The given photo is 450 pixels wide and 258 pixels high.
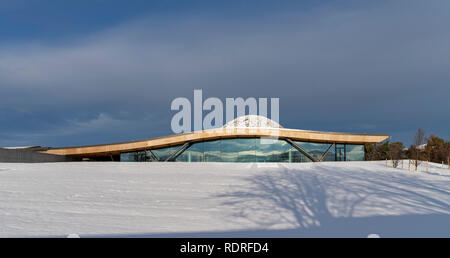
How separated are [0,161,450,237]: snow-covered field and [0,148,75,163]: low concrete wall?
13938 mm

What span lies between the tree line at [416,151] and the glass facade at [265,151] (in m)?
3.10

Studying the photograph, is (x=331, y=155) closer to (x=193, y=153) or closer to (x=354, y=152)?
(x=354, y=152)

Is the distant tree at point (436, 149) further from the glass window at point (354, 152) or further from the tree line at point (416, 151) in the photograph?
the glass window at point (354, 152)

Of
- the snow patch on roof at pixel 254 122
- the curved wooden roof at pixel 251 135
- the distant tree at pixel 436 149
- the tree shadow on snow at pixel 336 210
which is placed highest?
the snow patch on roof at pixel 254 122

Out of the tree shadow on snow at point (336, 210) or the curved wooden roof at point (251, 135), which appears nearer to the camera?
the tree shadow on snow at point (336, 210)

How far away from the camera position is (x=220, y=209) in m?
5.51

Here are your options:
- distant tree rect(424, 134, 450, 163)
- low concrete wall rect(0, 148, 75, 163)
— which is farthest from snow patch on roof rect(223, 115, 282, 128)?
low concrete wall rect(0, 148, 75, 163)

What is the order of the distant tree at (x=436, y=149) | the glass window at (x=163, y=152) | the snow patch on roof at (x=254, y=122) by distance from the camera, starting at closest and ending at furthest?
the glass window at (x=163, y=152) → the distant tree at (x=436, y=149) → the snow patch on roof at (x=254, y=122)

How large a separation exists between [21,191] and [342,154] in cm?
2200

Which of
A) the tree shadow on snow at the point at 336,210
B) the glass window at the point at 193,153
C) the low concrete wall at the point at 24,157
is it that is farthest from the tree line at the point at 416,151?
the low concrete wall at the point at 24,157

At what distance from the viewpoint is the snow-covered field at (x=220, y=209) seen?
169 inches

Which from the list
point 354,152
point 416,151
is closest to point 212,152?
point 354,152

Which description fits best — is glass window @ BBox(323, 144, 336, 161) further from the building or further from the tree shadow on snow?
the tree shadow on snow

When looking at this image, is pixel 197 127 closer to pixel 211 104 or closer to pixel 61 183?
pixel 211 104
